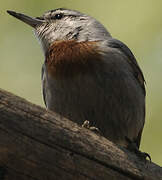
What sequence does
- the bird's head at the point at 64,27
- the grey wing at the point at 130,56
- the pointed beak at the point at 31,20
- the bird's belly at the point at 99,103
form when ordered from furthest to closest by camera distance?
the pointed beak at the point at 31,20
the bird's head at the point at 64,27
the grey wing at the point at 130,56
the bird's belly at the point at 99,103

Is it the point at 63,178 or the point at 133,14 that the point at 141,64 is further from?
the point at 63,178

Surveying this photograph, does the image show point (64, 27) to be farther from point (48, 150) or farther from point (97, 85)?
point (48, 150)

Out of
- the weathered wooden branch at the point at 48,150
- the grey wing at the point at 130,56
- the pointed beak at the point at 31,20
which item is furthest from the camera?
the pointed beak at the point at 31,20

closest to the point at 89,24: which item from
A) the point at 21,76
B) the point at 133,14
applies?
the point at 133,14

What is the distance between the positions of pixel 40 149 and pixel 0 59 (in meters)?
3.37

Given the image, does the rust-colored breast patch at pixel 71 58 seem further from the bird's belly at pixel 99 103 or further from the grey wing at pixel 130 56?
the grey wing at pixel 130 56

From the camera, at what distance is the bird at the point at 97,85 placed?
17.4 feet

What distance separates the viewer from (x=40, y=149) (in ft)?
11.6

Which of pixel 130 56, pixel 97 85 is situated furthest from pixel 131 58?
pixel 97 85

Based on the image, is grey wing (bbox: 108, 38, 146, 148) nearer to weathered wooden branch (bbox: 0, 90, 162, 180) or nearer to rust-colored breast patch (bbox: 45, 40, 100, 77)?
rust-colored breast patch (bbox: 45, 40, 100, 77)

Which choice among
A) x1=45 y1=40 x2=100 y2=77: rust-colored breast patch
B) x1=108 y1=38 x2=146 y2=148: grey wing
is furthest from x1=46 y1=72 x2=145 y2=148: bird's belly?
x1=108 y1=38 x2=146 y2=148: grey wing

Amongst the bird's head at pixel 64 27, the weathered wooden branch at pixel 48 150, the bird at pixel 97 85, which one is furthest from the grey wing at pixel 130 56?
the weathered wooden branch at pixel 48 150

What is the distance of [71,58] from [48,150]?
211 cm

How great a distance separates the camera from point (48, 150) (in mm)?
3551
